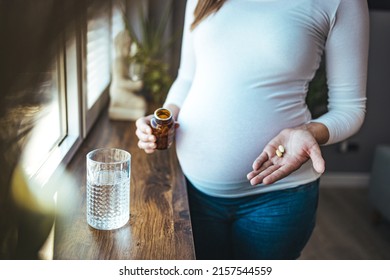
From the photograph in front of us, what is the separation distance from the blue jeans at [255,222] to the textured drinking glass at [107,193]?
0.22 m

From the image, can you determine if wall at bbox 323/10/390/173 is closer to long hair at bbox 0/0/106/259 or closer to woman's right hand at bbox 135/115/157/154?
woman's right hand at bbox 135/115/157/154

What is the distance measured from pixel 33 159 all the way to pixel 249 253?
0.48 meters

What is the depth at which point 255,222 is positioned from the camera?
0.91m

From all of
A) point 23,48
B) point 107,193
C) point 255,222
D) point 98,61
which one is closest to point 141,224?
point 107,193

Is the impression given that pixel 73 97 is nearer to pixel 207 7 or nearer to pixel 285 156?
pixel 207 7

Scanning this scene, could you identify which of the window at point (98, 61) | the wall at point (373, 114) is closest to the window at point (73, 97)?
the window at point (98, 61)

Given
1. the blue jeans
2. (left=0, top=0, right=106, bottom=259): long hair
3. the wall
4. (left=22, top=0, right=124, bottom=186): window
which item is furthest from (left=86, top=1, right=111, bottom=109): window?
the wall

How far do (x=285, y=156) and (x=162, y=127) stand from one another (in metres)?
0.21

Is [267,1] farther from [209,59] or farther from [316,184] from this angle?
[316,184]

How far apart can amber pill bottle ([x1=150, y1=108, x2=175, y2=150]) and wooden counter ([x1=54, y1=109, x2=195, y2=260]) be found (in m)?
0.11

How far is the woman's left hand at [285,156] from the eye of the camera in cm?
75

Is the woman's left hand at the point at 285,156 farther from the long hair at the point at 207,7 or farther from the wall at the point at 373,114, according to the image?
the wall at the point at 373,114

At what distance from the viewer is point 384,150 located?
91.0 inches
